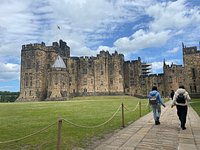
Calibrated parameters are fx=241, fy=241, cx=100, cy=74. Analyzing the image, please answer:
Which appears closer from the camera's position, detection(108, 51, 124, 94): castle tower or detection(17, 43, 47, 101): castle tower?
detection(17, 43, 47, 101): castle tower

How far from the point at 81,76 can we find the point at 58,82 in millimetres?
11966

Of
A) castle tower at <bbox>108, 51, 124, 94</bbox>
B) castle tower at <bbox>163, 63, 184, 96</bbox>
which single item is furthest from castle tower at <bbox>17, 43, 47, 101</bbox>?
castle tower at <bbox>163, 63, 184, 96</bbox>

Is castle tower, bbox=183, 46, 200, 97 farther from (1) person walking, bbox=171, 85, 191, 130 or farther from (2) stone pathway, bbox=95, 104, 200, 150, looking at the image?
(2) stone pathway, bbox=95, 104, 200, 150

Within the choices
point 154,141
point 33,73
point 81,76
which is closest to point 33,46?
point 33,73

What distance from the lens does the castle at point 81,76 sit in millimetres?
66062

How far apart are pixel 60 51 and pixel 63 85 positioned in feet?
49.5

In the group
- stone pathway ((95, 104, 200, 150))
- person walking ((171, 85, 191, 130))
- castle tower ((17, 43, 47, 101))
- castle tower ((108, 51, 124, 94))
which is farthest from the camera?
castle tower ((108, 51, 124, 94))

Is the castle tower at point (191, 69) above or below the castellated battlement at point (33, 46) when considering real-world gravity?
below

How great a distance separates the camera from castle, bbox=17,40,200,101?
6606 centimetres

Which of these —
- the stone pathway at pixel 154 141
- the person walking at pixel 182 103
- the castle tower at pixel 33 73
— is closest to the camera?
the stone pathway at pixel 154 141

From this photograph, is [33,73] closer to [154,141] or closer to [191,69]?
[191,69]

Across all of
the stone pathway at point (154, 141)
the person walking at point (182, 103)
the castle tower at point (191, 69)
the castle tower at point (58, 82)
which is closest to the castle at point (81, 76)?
the castle tower at point (58, 82)

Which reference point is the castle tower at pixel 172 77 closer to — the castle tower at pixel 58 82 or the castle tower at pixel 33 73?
the castle tower at pixel 58 82

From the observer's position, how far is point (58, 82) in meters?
65.2
